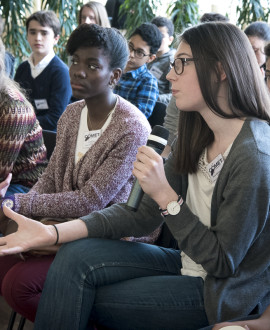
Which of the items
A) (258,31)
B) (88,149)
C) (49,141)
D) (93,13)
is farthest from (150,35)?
(88,149)

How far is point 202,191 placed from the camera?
1.45 meters

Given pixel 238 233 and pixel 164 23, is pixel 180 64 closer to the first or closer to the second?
pixel 238 233

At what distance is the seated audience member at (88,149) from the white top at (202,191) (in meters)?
0.40

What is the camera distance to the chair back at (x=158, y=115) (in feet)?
10.3

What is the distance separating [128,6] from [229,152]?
371cm

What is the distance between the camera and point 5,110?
206 centimetres

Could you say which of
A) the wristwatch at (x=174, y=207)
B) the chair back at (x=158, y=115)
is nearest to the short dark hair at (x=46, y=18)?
the chair back at (x=158, y=115)

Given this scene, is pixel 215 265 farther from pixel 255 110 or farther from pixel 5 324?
pixel 5 324

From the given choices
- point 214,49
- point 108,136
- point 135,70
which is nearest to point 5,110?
point 108,136

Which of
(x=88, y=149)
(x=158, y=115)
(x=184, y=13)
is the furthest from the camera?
(x=184, y=13)

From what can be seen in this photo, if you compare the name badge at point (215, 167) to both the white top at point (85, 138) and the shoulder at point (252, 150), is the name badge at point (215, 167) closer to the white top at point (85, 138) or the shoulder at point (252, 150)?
the shoulder at point (252, 150)

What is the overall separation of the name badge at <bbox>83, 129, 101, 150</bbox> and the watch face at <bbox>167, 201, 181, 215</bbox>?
0.70 meters

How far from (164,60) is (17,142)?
2.38m

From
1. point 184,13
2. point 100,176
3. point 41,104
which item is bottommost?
point 41,104
